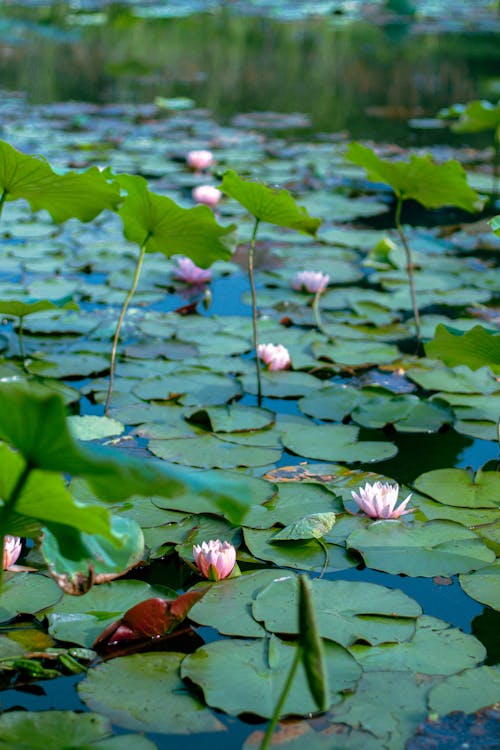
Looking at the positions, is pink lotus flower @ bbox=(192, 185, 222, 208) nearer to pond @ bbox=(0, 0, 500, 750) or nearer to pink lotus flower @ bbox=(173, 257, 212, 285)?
pond @ bbox=(0, 0, 500, 750)

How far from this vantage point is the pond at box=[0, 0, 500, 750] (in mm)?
1121

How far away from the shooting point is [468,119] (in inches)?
156

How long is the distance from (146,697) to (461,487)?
0.85 meters

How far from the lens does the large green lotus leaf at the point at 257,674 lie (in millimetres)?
1154

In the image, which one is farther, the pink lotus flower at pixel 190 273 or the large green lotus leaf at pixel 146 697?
the pink lotus flower at pixel 190 273

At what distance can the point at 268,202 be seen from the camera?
204cm

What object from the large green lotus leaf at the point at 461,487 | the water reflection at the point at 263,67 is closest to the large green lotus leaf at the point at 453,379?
the large green lotus leaf at the point at 461,487

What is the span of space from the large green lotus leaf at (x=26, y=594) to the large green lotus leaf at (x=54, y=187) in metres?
0.78

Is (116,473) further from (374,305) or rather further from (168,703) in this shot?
(374,305)

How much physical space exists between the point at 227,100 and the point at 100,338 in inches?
188

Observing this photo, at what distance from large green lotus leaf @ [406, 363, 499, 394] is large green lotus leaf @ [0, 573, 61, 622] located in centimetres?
117

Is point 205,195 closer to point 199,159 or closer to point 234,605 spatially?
point 199,159

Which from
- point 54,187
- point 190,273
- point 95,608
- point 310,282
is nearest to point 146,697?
point 95,608

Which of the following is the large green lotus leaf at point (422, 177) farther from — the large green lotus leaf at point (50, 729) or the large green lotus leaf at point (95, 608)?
the large green lotus leaf at point (50, 729)
